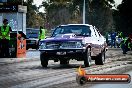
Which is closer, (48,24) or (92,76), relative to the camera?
(92,76)

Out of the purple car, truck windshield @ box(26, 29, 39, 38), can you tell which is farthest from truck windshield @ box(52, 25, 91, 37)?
truck windshield @ box(26, 29, 39, 38)

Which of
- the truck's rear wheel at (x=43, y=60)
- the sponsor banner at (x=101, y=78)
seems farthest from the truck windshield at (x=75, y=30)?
the sponsor banner at (x=101, y=78)

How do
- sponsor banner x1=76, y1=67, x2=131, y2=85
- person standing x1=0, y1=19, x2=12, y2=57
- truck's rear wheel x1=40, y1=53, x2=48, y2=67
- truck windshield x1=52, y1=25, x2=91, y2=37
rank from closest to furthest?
sponsor banner x1=76, y1=67, x2=131, y2=85
truck's rear wheel x1=40, y1=53, x2=48, y2=67
truck windshield x1=52, y1=25, x2=91, y2=37
person standing x1=0, y1=19, x2=12, y2=57

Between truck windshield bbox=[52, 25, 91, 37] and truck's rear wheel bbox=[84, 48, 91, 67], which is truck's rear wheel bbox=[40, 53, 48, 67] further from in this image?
truck's rear wheel bbox=[84, 48, 91, 67]

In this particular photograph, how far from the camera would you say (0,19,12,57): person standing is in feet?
68.2

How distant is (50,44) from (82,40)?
1116mm

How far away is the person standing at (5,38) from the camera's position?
20781 mm

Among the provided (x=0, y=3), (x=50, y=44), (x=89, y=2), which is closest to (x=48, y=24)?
(x=89, y=2)

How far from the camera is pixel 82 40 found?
15227mm

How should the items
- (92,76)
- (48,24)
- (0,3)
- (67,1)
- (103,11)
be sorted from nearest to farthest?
(92,76), (0,3), (103,11), (67,1), (48,24)

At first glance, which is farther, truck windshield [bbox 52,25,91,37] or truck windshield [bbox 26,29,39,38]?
truck windshield [bbox 26,29,39,38]

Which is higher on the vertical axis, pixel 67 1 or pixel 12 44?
pixel 67 1

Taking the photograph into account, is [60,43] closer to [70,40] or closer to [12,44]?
[70,40]

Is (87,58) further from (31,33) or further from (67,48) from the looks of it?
(31,33)
